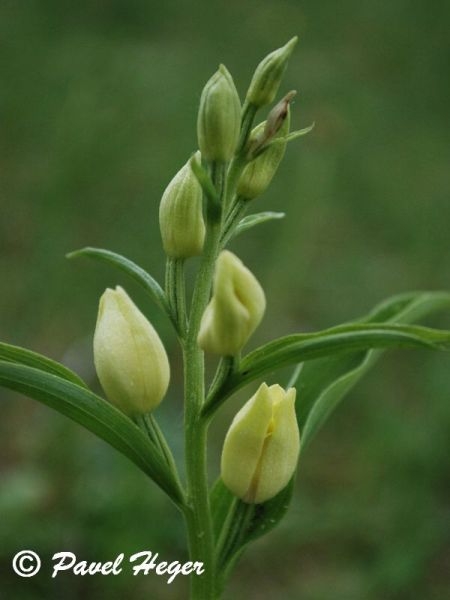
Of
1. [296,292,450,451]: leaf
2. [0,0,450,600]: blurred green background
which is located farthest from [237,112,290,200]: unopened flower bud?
[0,0,450,600]: blurred green background

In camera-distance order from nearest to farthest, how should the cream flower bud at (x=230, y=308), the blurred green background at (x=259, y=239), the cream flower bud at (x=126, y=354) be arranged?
the cream flower bud at (x=230, y=308) < the cream flower bud at (x=126, y=354) < the blurred green background at (x=259, y=239)

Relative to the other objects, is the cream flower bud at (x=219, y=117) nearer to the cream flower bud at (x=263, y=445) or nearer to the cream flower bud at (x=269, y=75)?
the cream flower bud at (x=269, y=75)

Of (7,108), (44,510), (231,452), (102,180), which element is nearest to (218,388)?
(231,452)

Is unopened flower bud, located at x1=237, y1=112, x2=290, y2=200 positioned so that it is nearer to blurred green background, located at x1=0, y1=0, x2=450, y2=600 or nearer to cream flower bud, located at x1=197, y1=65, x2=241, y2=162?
cream flower bud, located at x1=197, y1=65, x2=241, y2=162

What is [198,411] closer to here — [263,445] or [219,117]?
[263,445]

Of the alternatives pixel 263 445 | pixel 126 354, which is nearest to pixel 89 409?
pixel 126 354

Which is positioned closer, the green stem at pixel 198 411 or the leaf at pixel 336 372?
the green stem at pixel 198 411

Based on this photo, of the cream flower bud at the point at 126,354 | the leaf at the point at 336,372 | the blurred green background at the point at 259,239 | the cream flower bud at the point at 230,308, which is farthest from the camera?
the blurred green background at the point at 259,239

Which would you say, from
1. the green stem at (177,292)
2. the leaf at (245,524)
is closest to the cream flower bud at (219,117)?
the green stem at (177,292)
